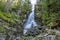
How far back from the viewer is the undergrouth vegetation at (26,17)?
13.4 meters

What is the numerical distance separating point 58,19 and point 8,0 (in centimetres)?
696

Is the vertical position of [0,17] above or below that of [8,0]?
below

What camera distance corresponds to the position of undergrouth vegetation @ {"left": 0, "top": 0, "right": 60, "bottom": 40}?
43.9ft

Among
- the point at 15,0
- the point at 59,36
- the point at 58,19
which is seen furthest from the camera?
the point at 15,0

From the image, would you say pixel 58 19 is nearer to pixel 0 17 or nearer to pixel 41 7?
pixel 41 7

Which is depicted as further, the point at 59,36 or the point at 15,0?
the point at 15,0

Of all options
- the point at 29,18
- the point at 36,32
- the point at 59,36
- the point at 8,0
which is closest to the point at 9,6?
the point at 8,0

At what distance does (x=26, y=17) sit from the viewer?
17.8 meters

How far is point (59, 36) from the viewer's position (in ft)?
40.1

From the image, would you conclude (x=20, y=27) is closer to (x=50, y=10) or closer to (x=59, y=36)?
(x=50, y=10)

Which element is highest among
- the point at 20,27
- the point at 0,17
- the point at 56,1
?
the point at 56,1

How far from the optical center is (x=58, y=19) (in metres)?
14.8

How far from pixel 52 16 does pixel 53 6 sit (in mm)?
1298

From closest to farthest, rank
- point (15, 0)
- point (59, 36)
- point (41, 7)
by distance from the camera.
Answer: point (59, 36)
point (41, 7)
point (15, 0)
